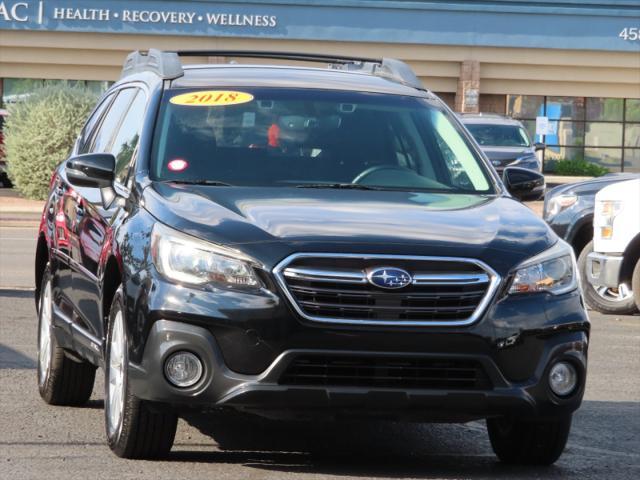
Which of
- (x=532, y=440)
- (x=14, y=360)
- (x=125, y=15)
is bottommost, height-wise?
(x=14, y=360)

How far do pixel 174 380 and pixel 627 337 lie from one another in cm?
701

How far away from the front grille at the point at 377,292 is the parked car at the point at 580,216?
8496 millimetres

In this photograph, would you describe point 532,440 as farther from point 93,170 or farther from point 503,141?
point 503,141

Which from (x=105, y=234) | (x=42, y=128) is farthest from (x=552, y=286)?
(x=42, y=128)

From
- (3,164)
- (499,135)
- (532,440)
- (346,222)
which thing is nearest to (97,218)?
(346,222)

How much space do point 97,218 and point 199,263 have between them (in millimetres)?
1283

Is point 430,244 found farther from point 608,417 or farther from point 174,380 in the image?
point 608,417

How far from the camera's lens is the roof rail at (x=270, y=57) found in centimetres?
762

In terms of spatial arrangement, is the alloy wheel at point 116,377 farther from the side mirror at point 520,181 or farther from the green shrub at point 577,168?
the green shrub at point 577,168

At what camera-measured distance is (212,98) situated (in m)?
7.31

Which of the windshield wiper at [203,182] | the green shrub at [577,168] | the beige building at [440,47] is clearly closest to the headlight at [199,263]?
the windshield wiper at [203,182]

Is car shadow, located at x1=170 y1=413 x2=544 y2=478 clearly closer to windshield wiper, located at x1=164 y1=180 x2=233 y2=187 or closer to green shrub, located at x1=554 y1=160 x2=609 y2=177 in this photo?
windshield wiper, located at x1=164 y1=180 x2=233 y2=187

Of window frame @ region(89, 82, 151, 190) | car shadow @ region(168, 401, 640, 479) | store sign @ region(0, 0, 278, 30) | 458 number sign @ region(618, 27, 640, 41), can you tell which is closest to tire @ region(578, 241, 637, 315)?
car shadow @ region(168, 401, 640, 479)

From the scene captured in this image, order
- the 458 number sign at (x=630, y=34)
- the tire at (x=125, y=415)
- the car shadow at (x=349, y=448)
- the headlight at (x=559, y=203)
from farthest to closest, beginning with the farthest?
the 458 number sign at (x=630, y=34), the headlight at (x=559, y=203), the car shadow at (x=349, y=448), the tire at (x=125, y=415)
